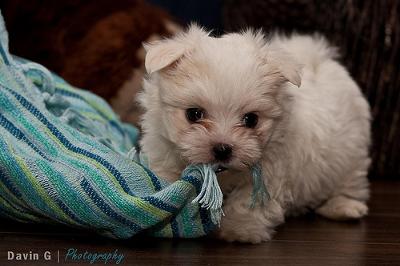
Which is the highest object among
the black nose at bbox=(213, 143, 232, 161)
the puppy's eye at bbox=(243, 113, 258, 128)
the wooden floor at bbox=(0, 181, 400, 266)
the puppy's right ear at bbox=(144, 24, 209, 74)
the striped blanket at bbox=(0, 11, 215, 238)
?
the puppy's right ear at bbox=(144, 24, 209, 74)

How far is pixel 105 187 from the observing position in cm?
225

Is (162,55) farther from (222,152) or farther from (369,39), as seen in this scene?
(369,39)

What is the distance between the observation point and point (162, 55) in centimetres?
231

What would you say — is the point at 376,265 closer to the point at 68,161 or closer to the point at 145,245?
the point at 145,245

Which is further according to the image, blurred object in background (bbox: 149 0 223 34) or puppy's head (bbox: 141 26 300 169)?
blurred object in background (bbox: 149 0 223 34)

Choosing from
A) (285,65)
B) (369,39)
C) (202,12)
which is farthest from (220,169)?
(202,12)

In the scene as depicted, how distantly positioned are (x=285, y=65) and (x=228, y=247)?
0.67 meters

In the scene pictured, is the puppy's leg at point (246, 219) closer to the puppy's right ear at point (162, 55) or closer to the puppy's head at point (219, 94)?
the puppy's head at point (219, 94)

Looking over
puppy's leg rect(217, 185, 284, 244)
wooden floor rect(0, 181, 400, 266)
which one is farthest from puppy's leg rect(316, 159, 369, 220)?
puppy's leg rect(217, 185, 284, 244)

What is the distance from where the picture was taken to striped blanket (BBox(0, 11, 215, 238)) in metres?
2.24

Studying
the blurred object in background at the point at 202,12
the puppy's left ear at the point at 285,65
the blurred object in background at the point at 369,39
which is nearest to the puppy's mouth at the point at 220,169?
the puppy's left ear at the point at 285,65

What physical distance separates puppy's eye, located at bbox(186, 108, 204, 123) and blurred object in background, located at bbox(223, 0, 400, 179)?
60.4 inches

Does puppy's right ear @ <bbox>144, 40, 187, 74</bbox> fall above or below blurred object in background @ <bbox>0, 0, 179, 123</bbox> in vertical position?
above

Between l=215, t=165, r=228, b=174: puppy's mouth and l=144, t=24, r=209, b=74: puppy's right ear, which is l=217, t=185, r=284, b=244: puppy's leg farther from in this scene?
l=144, t=24, r=209, b=74: puppy's right ear
